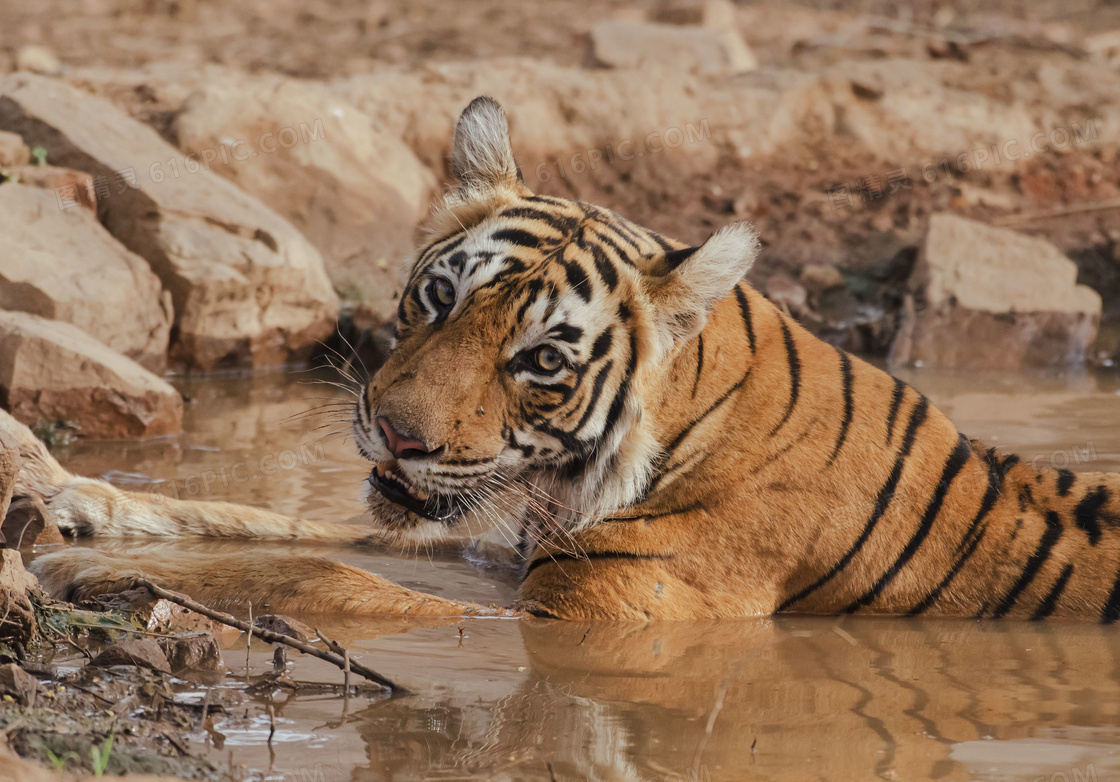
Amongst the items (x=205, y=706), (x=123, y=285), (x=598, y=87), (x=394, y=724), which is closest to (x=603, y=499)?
(x=394, y=724)

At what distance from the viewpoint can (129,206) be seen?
21.1 feet

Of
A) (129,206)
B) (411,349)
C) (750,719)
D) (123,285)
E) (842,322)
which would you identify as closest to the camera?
(750,719)

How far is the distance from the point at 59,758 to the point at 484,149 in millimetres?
2234

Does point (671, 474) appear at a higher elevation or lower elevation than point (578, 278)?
lower

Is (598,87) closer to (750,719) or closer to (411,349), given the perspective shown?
A: (411,349)

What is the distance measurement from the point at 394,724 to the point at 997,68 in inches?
399

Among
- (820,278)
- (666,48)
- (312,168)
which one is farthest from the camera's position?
(666,48)

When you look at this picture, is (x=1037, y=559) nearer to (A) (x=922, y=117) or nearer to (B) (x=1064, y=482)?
(B) (x=1064, y=482)

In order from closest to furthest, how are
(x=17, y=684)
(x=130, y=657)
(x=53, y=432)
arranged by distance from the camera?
1. (x=17, y=684)
2. (x=130, y=657)
3. (x=53, y=432)

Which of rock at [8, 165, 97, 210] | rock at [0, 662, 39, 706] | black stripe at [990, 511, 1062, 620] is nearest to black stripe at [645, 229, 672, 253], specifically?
black stripe at [990, 511, 1062, 620]

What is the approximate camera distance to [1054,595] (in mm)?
3506

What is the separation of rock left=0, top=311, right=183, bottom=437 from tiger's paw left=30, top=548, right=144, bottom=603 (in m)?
1.81

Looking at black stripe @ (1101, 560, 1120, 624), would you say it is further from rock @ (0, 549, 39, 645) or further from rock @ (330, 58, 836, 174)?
rock @ (330, 58, 836, 174)

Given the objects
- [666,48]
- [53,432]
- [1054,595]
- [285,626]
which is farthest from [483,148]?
[666,48]
